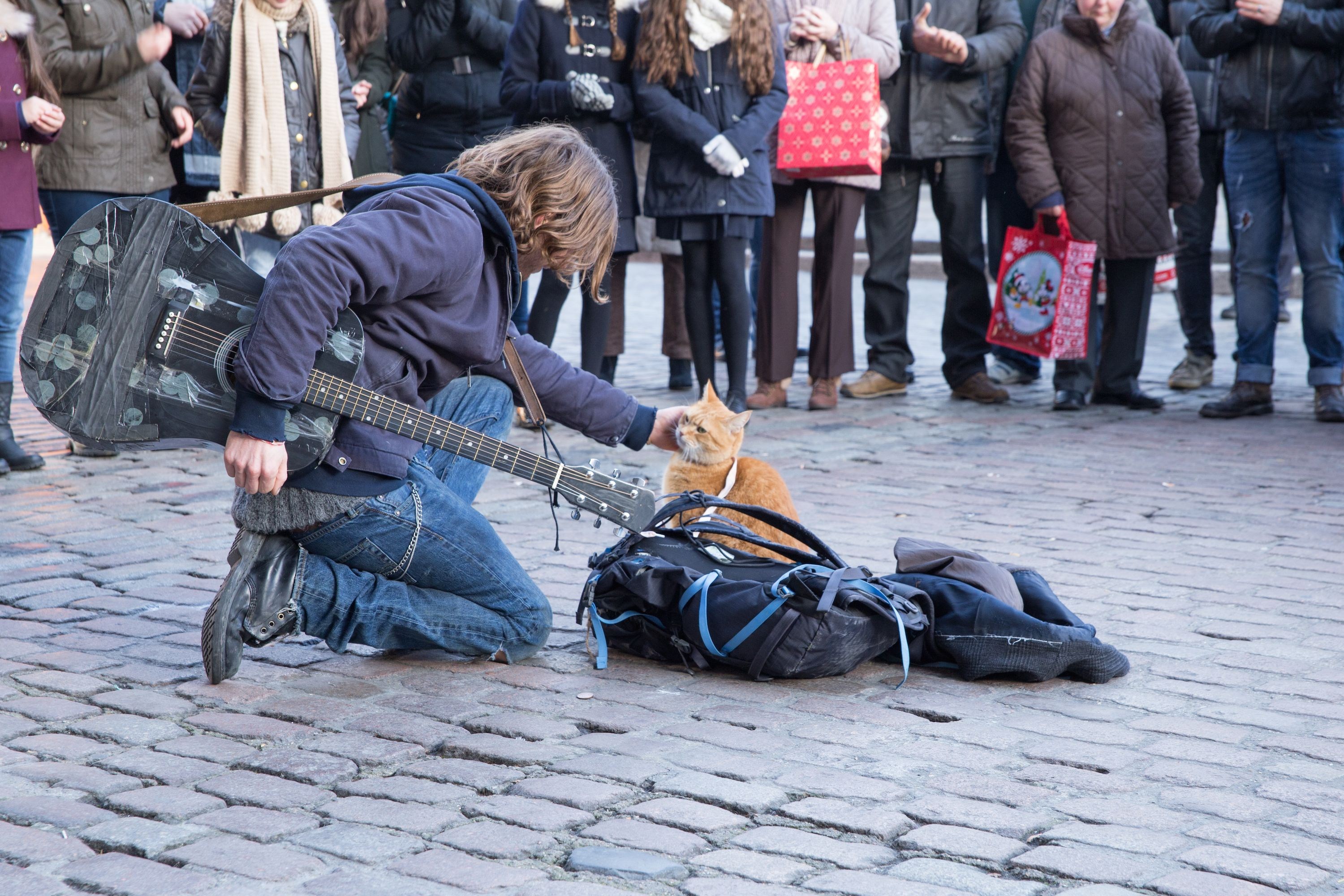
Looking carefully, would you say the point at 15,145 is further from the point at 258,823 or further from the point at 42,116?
the point at 258,823

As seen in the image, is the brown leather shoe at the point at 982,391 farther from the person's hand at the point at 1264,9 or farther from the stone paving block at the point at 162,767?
the stone paving block at the point at 162,767

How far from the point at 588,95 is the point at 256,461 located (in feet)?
13.0

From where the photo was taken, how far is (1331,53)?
6684 mm

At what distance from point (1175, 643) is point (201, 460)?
419cm

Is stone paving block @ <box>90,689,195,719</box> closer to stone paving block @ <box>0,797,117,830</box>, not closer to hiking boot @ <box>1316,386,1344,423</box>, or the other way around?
stone paving block @ <box>0,797,117,830</box>

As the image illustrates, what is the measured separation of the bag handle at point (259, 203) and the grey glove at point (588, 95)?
331 cm

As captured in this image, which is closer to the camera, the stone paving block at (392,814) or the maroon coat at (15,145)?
the stone paving block at (392,814)

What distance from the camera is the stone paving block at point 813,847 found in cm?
238

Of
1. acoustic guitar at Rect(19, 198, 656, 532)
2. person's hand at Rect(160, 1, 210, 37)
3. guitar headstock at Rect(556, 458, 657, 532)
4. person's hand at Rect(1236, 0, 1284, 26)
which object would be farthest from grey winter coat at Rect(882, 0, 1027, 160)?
acoustic guitar at Rect(19, 198, 656, 532)

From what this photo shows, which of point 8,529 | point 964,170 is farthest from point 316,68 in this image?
point 964,170

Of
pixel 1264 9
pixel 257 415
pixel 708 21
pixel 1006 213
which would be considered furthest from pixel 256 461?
pixel 1006 213

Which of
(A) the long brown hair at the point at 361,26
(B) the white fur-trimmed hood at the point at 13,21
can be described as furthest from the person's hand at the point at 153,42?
(A) the long brown hair at the point at 361,26

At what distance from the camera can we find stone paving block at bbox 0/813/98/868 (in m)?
2.34

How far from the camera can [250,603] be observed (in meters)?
3.18
